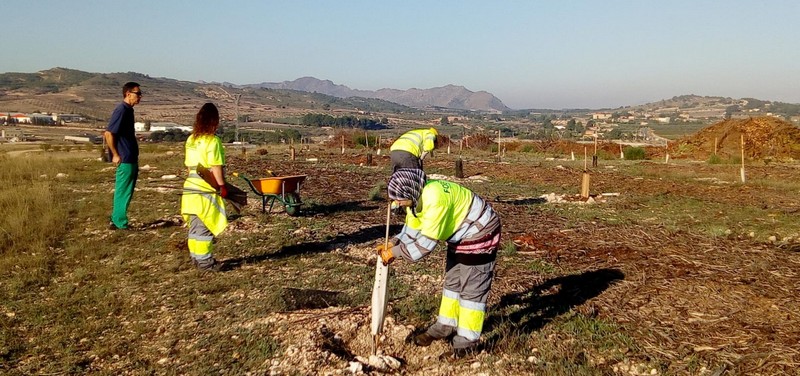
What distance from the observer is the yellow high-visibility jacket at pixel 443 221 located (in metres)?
3.65

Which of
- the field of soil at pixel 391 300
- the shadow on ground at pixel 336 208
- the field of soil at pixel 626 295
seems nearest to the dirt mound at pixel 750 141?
the field of soil at pixel 626 295

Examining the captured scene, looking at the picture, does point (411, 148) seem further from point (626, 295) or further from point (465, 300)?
point (465, 300)

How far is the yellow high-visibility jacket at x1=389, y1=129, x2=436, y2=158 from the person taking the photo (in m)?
7.49

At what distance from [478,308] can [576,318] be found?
1385mm

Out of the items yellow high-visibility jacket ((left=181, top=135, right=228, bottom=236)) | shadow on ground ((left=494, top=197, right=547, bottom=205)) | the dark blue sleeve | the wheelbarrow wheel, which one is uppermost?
the dark blue sleeve

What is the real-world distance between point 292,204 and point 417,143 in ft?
9.32

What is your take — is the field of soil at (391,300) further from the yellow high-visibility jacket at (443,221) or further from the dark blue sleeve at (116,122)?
the dark blue sleeve at (116,122)

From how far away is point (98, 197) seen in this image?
447 inches

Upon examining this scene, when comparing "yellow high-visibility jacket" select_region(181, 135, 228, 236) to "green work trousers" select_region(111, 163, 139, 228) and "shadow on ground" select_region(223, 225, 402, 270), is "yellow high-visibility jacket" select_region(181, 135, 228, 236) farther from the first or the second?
"green work trousers" select_region(111, 163, 139, 228)

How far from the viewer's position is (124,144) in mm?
7797

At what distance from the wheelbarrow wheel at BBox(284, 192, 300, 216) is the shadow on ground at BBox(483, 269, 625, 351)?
477cm

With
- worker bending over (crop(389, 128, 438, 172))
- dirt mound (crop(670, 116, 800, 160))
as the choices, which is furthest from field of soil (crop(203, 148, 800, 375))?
dirt mound (crop(670, 116, 800, 160))

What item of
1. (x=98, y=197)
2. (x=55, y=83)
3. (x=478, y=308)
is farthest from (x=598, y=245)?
(x=55, y=83)

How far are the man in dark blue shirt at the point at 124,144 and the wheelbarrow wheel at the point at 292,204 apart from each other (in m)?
2.42
